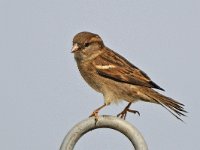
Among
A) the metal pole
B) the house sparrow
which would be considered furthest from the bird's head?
the metal pole

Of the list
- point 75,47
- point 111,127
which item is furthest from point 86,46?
point 111,127

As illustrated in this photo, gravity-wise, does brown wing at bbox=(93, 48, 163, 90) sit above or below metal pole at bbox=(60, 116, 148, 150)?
above

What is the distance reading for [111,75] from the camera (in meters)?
10.2

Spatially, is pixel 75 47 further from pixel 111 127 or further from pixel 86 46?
pixel 111 127

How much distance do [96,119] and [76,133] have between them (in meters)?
0.48

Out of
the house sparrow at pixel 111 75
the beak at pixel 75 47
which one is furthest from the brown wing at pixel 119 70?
the beak at pixel 75 47

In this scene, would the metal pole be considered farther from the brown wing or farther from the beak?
the brown wing

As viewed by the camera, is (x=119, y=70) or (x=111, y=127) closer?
(x=111, y=127)

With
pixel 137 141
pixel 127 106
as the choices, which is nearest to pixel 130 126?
pixel 137 141

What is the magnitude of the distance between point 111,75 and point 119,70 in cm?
26

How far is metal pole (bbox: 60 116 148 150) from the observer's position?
546 cm

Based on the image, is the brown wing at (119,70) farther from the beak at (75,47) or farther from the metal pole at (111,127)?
the metal pole at (111,127)

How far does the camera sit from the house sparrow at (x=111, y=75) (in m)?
9.75

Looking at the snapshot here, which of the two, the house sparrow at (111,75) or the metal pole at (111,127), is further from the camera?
the house sparrow at (111,75)
